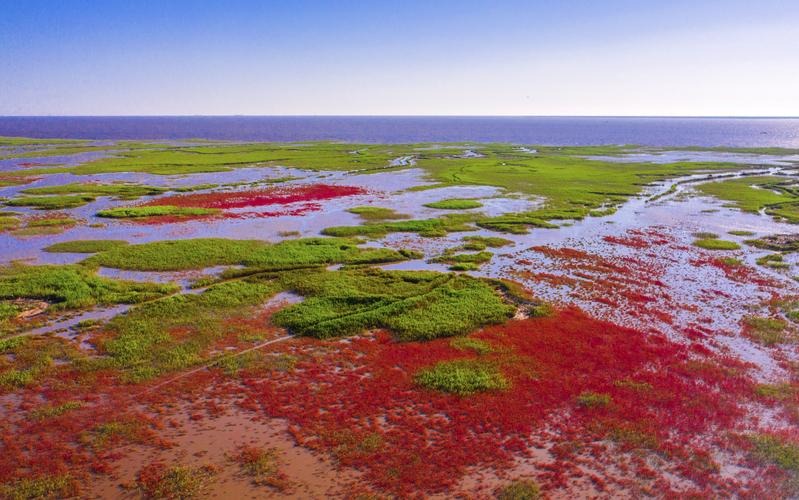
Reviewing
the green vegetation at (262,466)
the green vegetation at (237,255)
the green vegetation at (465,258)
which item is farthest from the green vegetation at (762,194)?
the green vegetation at (262,466)

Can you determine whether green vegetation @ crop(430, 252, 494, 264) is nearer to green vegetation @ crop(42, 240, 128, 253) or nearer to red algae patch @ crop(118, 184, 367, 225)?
red algae patch @ crop(118, 184, 367, 225)

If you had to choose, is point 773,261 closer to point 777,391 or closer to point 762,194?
point 777,391

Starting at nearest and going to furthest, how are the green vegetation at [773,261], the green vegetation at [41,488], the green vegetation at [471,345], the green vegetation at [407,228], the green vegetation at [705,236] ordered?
the green vegetation at [41,488] → the green vegetation at [471,345] → the green vegetation at [773,261] → the green vegetation at [705,236] → the green vegetation at [407,228]

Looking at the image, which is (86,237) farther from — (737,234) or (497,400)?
(737,234)

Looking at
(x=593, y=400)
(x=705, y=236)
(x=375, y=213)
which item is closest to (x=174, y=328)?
(x=593, y=400)

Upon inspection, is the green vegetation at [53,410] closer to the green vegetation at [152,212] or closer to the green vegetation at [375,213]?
the green vegetation at [375,213]

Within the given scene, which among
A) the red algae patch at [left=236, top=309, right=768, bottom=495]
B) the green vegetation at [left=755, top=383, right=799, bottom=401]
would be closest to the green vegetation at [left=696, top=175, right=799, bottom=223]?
the green vegetation at [left=755, top=383, right=799, bottom=401]

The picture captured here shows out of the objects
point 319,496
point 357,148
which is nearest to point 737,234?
point 319,496
